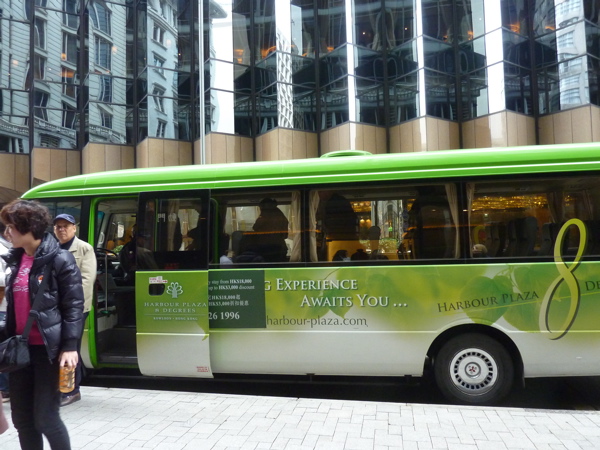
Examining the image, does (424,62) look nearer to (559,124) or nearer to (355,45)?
(355,45)

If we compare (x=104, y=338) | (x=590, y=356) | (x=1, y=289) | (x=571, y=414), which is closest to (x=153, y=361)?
(x=104, y=338)

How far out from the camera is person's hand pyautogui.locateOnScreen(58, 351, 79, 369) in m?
3.22

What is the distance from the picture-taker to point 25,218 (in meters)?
3.30

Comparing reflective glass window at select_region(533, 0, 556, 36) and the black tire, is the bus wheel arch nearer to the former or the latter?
the black tire

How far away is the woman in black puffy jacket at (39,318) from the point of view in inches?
127

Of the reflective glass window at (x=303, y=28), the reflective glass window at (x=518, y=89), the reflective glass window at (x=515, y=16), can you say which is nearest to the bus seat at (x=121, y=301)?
the reflective glass window at (x=518, y=89)

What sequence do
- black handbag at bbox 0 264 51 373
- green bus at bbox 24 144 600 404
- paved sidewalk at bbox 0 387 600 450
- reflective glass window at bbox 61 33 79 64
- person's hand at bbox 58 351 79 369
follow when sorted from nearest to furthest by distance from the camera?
black handbag at bbox 0 264 51 373
person's hand at bbox 58 351 79 369
paved sidewalk at bbox 0 387 600 450
green bus at bbox 24 144 600 404
reflective glass window at bbox 61 33 79 64

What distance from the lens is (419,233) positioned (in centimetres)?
605

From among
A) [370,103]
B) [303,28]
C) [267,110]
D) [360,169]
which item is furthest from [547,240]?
[303,28]

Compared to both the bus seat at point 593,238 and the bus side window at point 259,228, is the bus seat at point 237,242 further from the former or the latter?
the bus seat at point 593,238

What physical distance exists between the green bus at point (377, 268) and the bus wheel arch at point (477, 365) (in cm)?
2

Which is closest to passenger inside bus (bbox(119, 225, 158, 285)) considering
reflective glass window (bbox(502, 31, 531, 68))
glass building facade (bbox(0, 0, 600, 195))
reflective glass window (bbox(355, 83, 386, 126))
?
glass building facade (bbox(0, 0, 600, 195))

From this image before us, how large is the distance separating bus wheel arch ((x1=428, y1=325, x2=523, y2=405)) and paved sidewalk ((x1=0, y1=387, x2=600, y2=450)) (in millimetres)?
820

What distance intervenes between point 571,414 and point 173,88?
20.6 metres
